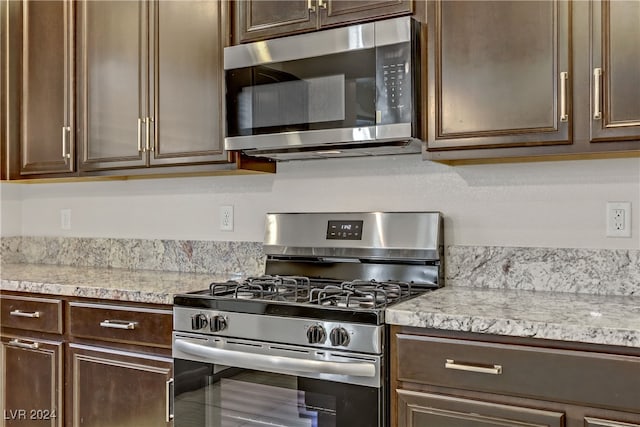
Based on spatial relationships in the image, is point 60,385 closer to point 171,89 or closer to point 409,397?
point 171,89

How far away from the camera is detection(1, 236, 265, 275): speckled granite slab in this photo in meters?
2.58

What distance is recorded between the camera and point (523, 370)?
4.70 feet

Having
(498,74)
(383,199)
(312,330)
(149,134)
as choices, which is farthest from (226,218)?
(498,74)

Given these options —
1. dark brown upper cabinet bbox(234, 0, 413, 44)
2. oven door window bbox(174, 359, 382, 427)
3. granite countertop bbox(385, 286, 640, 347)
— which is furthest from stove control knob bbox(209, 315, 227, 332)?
dark brown upper cabinet bbox(234, 0, 413, 44)

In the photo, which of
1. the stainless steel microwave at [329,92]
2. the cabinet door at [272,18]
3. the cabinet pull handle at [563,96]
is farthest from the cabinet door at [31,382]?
the cabinet pull handle at [563,96]

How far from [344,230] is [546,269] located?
0.75 metres

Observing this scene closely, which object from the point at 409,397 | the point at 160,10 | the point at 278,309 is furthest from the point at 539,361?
the point at 160,10

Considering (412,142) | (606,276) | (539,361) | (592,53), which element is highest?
(592,53)

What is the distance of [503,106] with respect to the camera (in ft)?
5.79

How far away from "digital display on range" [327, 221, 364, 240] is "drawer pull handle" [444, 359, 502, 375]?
→ 786mm

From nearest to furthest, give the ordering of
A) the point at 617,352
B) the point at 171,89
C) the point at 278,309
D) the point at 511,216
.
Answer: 1. the point at 617,352
2. the point at 278,309
3. the point at 511,216
4. the point at 171,89

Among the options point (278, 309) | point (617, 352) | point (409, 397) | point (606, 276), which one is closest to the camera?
point (617, 352)

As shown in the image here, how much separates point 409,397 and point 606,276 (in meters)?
0.81

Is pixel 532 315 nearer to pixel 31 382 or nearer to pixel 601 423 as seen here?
pixel 601 423
